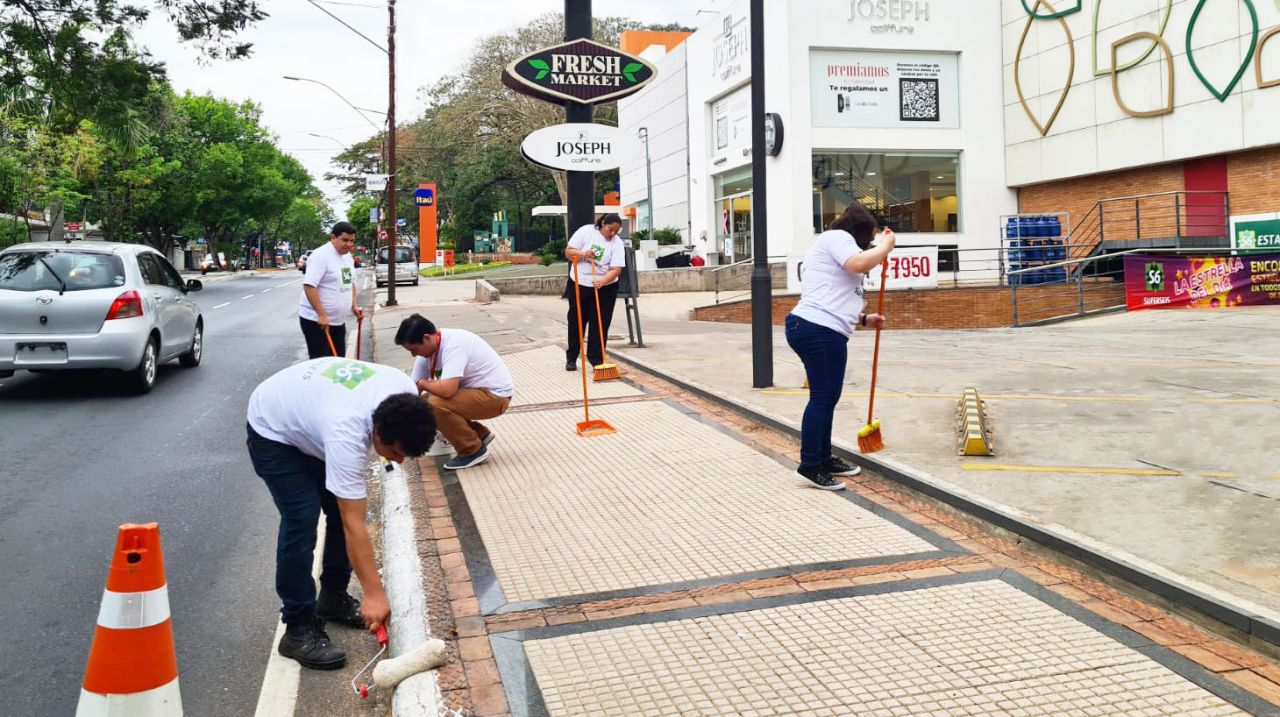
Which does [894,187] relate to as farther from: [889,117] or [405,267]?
[405,267]

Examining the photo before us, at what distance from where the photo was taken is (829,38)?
2862 cm

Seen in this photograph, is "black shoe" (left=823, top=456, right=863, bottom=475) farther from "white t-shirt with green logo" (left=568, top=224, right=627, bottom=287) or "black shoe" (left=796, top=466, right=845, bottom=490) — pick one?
"white t-shirt with green logo" (left=568, top=224, right=627, bottom=287)

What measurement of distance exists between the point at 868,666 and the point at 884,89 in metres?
27.8

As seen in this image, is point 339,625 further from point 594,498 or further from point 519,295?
point 519,295

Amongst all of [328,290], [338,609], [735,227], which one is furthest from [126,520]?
[735,227]

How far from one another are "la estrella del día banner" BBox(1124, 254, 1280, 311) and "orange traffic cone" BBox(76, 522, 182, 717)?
2034 centimetres

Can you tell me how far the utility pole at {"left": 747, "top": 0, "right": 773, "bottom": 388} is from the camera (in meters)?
9.20

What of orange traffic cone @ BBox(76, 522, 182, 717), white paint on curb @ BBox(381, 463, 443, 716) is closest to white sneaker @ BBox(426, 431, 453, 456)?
white paint on curb @ BBox(381, 463, 443, 716)

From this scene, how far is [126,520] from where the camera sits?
241 inches

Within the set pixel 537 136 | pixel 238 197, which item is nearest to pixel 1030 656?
pixel 537 136

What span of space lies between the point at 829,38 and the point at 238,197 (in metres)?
44.8

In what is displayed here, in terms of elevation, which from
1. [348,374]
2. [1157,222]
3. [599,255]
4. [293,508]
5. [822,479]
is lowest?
[822,479]

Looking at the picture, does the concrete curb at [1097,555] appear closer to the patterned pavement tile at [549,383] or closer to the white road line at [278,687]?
the patterned pavement tile at [549,383]

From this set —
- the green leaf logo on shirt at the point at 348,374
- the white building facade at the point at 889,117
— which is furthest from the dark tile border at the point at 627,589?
the white building facade at the point at 889,117
